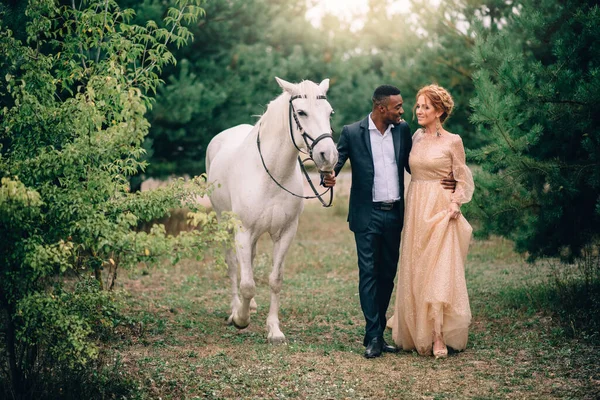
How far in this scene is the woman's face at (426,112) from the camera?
5.81 m

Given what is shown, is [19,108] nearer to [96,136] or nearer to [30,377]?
[96,136]

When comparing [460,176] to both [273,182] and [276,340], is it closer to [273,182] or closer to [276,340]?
[273,182]

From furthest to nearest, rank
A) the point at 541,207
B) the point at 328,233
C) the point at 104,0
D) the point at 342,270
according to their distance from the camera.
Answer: the point at 328,233
the point at 342,270
the point at 541,207
the point at 104,0

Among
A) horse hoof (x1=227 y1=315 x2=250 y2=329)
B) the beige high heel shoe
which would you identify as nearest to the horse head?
the beige high heel shoe

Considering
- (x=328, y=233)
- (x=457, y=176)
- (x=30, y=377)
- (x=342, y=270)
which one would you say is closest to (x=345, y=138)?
(x=457, y=176)

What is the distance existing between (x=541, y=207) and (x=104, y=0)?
4575 millimetres

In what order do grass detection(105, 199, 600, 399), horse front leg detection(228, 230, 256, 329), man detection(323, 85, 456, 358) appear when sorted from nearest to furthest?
grass detection(105, 199, 600, 399)
man detection(323, 85, 456, 358)
horse front leg detection(228, 230, 256, 329)

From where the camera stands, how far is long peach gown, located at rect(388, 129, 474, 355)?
5723mm

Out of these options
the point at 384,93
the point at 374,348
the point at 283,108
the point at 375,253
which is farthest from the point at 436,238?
the point at 283,108

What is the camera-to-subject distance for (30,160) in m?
4.20

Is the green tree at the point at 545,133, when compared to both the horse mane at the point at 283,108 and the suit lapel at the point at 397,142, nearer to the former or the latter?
the suit lapel at the point at 397,142

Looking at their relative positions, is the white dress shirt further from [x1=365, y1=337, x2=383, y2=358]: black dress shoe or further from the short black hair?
[x1=365, y1=337, x2=383, y2=358]: black dress shoe

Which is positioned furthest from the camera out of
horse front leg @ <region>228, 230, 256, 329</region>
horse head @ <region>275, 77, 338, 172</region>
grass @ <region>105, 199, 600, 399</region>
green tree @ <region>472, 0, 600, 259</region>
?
horse front leg @ <region>228, 230, 256, 329</region>

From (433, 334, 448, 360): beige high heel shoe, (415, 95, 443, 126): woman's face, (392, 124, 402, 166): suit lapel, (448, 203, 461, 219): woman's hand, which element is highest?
(415, 95, 443, 126): woman's face
